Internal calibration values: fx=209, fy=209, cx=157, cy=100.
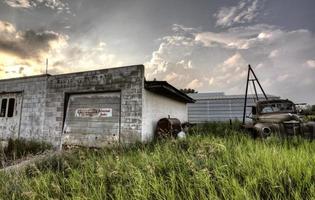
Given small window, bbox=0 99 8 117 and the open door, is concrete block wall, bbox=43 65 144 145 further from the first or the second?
small window, bbox=0 99 8 117

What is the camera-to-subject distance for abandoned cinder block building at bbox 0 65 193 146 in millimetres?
7402

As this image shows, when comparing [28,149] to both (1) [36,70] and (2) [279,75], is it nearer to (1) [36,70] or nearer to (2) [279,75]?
(1) [36,70]

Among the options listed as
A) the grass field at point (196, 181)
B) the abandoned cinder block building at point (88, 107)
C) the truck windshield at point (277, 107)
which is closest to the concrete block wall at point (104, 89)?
the abandoned cinder block building at point (88, 107)

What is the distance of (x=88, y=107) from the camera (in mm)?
8312

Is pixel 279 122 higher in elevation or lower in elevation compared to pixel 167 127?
higher

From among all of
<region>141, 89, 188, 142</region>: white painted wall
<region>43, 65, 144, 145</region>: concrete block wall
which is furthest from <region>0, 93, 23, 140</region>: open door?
<region>141, 89, 188, 142</region>: white painted wall

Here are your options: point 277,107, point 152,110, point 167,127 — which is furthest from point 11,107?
point 277,107

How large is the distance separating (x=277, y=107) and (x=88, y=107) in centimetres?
751

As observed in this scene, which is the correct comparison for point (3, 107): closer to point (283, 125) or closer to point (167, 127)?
point (167, 127)

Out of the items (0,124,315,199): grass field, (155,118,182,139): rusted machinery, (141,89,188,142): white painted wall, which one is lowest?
(0,124,315,199): grass field

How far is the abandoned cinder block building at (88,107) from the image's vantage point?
7.40 meters

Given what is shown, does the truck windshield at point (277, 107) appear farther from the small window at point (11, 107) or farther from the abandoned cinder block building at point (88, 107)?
the small window at point (11, 107)

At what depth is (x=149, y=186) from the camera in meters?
2.88

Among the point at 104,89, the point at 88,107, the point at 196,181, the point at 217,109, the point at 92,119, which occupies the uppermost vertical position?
the point at 104,89
